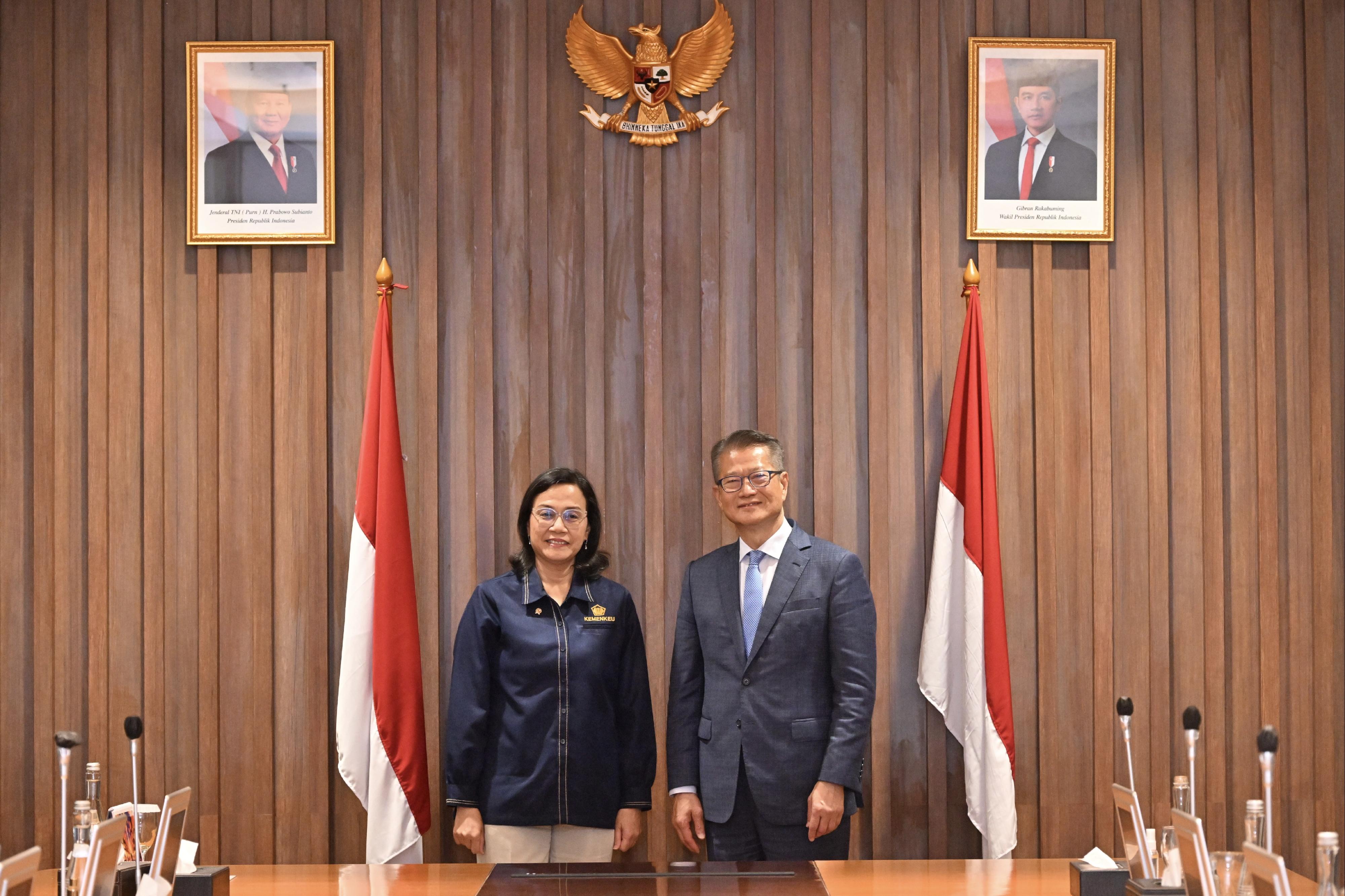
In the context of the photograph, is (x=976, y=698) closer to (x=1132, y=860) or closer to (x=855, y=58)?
(x=1132, y=860)

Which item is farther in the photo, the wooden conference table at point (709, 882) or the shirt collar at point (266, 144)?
the shirt collar at point (266, 144)

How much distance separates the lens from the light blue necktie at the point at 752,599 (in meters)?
3.22

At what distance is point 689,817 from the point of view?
3182 millimetres

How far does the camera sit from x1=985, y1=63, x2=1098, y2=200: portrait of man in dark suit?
3896mm

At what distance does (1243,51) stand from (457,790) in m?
3.55

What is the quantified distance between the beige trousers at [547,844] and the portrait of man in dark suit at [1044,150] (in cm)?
249

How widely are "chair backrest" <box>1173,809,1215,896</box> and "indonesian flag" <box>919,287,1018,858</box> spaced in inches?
61.4

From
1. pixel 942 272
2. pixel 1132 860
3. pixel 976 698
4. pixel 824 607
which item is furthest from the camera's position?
pixel 942 272

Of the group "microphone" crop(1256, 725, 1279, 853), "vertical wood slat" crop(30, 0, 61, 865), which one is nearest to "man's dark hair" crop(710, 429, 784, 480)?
"microphone" crop(1256, 725, 1279, 853)

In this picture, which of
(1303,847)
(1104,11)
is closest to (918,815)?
(1303,847)

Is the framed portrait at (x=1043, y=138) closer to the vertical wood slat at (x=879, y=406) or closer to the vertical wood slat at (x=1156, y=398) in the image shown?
the vertical wood slat at (x=1156, y=398)

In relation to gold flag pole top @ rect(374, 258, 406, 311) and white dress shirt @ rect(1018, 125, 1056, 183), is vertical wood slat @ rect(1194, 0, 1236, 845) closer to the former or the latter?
white dress shirt @ rect(1018, 125, 1056, 183)

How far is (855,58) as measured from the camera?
3.92 meters

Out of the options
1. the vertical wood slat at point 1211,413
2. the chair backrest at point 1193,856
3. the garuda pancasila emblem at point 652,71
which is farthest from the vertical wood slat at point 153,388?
the vertical wood slat at point 1211,413
